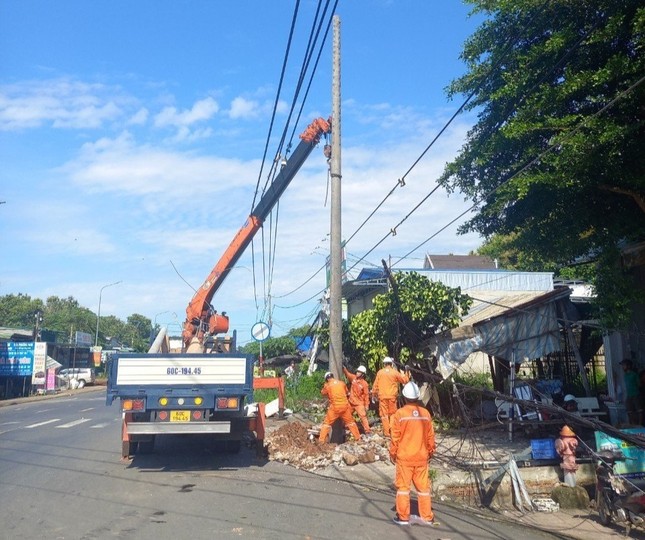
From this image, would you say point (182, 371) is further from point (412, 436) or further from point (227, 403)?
point (412, 436)

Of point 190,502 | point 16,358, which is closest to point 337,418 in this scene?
point 190,502

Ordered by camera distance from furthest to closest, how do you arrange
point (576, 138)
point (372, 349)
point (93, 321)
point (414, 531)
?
point (93, 321) < point (372, 349) < point (576, 138) < point (414, 531)

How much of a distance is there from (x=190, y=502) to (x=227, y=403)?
2518 millimetres

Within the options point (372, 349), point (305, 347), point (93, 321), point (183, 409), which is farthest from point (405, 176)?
point (93, 321)

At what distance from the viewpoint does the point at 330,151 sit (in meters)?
13.9

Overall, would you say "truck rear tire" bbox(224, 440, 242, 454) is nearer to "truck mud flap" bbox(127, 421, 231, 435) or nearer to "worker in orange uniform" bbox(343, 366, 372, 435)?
"truck mud flap" bbox(127, 421, 231, 435)

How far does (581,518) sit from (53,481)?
7.34 meters

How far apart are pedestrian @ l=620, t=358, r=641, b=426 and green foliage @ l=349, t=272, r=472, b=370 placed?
3432mm

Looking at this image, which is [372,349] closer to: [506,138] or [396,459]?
[506,138]

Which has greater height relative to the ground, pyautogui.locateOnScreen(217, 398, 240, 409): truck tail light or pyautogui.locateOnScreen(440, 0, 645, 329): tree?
pyautogui.locateOnScreen(440, 0, 645, 329): tree

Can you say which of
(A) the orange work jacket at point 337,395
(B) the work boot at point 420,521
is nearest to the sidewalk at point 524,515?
(B) the work boot at point 420,521

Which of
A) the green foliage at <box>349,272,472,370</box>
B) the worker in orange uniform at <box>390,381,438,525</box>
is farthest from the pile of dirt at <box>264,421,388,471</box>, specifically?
the worker in orange uniform at <box>390,381,438,525</box>

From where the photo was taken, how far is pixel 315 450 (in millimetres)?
11891

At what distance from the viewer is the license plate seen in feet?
34.6
